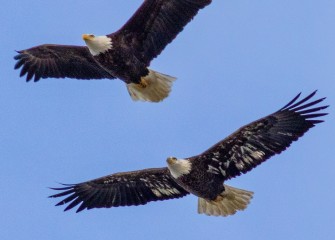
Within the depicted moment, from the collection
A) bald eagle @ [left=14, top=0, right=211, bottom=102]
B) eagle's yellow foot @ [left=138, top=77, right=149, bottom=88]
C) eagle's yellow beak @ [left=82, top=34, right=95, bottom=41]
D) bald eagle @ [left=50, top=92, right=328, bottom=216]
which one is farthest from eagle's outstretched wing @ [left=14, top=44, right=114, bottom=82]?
bald eagle @ [left=50, top=92, right=328, bottom=216]

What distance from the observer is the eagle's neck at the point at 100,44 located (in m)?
18.3

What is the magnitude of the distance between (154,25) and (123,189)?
2.68 m

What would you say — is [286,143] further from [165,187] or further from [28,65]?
[28,65]

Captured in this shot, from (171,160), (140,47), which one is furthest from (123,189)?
(140,47)

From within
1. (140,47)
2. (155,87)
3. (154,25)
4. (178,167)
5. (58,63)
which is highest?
(58,63)

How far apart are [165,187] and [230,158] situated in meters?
1.28

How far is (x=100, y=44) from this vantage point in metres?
18.3

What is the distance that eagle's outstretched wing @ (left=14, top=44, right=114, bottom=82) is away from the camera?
19375 millimetres

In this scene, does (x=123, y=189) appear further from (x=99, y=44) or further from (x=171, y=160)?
(x=99, y=44)

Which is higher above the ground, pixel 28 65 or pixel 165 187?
pixel 28 65

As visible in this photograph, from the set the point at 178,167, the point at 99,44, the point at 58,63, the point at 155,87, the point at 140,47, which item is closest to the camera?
the point at 178,167

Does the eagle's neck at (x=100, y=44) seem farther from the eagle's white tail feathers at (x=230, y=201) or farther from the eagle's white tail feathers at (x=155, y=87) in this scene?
the eagle's white tail feathers at (x=230, y=201)

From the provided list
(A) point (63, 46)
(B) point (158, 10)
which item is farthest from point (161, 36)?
(A) point (63, 46)

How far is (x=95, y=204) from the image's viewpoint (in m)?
18.5
